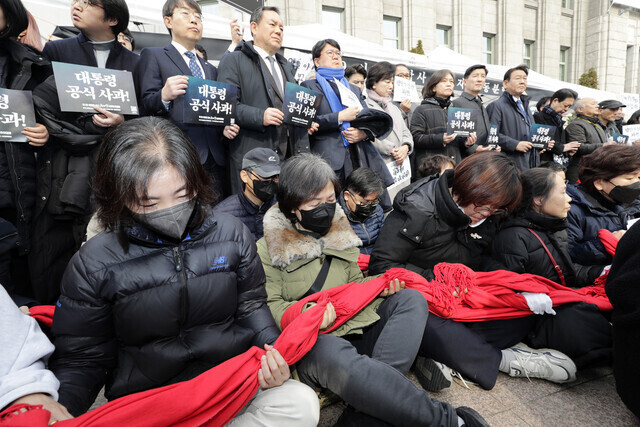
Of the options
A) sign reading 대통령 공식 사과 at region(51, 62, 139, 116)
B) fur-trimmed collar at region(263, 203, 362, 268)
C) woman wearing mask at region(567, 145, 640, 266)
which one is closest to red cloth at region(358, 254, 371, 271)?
fur-trimmed collar at region(263, 203, 362, 268)

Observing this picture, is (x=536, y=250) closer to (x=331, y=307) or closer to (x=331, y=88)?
(x=331, y=307)

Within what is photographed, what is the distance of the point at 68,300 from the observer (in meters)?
1.44

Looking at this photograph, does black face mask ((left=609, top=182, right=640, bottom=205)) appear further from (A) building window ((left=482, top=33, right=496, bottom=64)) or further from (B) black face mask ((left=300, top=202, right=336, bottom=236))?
(A) building window ((left=482, top=33, right=496, bottom=64))

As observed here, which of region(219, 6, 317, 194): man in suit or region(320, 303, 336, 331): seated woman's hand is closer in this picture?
region(320, 303, 336, 331): seated woman's hand

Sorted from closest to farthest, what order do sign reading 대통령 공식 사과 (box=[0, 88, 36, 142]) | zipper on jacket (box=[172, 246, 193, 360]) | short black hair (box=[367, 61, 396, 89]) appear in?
zipper on jacket (box=[172, 246, 193, 360]), sign reading 대통령 공식 사과 (box=[0, 88, 36, 142]), short black hair (box=[367, 61, 396, 89])

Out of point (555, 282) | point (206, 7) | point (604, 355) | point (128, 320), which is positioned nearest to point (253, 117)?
point (128, 320)

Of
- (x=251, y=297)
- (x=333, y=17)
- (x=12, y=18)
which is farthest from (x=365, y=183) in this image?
(x=333, y=17)

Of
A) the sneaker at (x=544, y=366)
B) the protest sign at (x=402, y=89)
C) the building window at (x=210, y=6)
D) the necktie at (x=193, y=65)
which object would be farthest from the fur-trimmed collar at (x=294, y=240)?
the building window at (x=210, y=6)

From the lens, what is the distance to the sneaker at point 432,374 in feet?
7.00

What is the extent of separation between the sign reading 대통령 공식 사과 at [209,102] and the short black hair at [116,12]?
71cm

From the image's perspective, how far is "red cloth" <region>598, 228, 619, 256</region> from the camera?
8.68 feet

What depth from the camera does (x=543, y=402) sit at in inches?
82.0

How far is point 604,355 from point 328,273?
5.60 feet

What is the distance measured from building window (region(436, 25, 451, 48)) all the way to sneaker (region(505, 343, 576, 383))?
17700 mm
